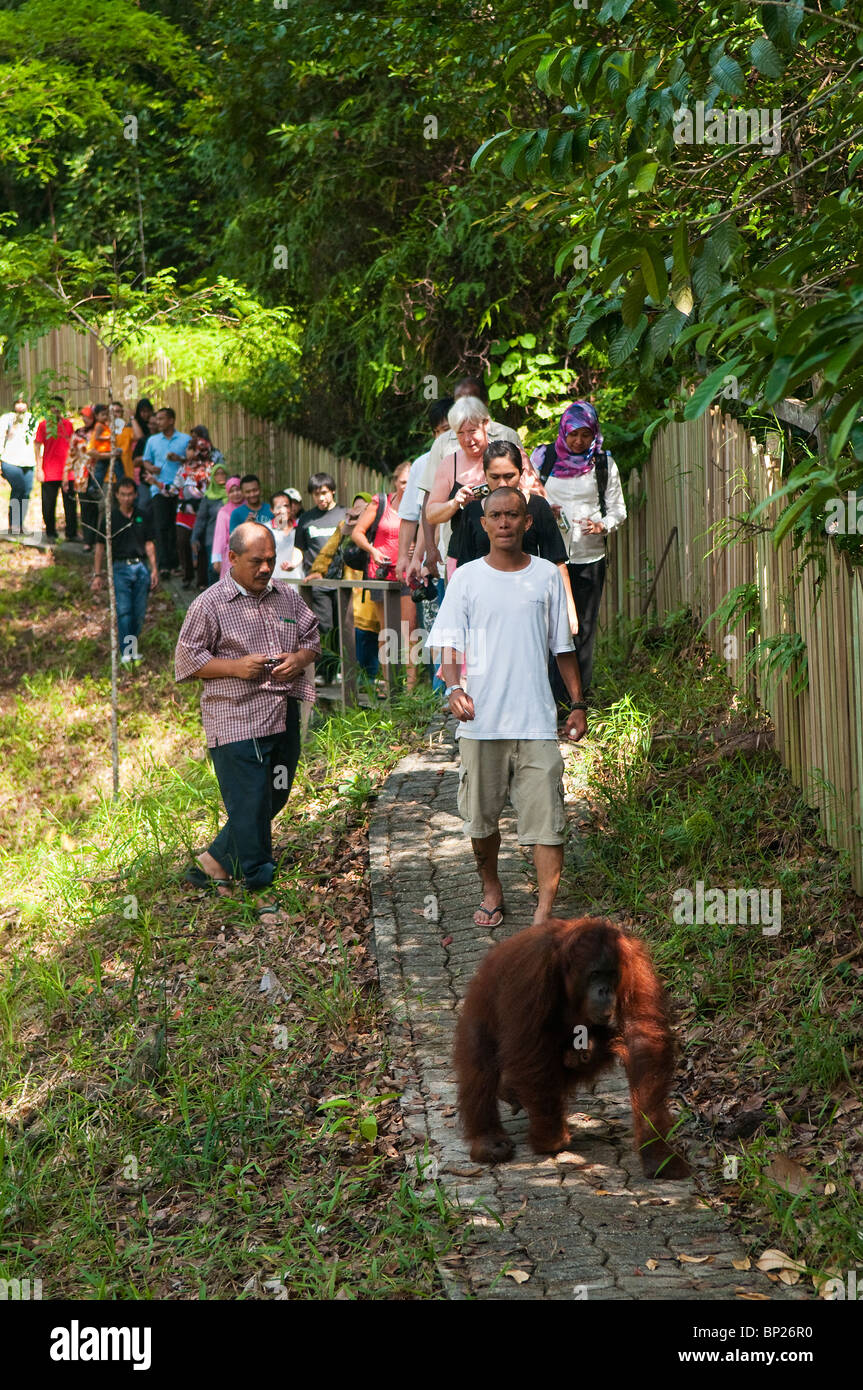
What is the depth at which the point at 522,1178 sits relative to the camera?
201 inches

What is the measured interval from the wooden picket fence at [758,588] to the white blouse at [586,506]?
Answer: 0.64 metres

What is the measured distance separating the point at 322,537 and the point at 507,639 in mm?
6779

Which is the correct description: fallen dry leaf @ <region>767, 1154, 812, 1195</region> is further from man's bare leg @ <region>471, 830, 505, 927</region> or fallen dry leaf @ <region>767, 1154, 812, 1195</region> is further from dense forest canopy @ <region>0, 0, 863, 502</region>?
dense forest canopy @ <region>0, 0, 863, 502</region>

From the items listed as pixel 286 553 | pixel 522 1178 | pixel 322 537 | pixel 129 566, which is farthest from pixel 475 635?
pixel 129 566

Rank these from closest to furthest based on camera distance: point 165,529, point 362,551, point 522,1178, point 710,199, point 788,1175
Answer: point 788,1175 → point 522,1178 → point 710,199 → point 362,551 → point 165,529

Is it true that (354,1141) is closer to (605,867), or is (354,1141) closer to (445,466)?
(605,867)

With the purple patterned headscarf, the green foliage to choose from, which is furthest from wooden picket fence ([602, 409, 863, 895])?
the green foliage

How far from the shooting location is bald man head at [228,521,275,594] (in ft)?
25.4

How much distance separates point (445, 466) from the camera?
8.55m

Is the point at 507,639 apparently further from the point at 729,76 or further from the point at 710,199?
the point at 729,76

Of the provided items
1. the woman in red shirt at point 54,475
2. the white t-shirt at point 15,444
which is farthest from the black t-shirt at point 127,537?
the white t-shirt at point 15,444

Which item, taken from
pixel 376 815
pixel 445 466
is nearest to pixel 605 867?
pixel 376 815

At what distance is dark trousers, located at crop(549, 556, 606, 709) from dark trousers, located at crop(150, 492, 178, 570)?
931 cm

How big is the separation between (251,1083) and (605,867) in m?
2.10
